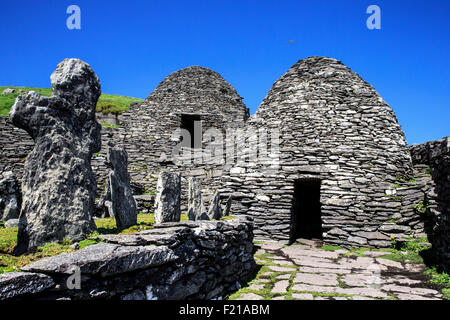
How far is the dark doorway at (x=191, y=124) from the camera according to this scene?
17.5 m

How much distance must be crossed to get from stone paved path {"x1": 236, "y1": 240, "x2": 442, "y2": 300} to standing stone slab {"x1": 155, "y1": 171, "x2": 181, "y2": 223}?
1.65 metres

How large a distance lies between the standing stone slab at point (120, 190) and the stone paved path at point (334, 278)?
81.3 inches

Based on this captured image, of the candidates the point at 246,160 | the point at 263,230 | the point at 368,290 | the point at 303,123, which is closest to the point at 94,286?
the point at 368,290

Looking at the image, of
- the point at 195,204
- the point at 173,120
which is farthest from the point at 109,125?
the point at 195,204

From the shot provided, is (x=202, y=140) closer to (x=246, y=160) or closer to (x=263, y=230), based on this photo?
(x=246, y=160)

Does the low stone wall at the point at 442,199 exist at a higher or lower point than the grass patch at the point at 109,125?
lower

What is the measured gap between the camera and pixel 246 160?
10234 mm

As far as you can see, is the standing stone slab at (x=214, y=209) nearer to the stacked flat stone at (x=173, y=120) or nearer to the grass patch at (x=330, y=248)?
the grass patch at (x=330, y=248)

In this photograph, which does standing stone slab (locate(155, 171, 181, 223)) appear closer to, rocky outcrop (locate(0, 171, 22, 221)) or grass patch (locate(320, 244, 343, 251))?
rocky outcrop (locate(0, 171, 22, 221))

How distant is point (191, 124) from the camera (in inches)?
721

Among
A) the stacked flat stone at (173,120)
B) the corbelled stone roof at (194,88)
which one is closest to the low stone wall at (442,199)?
the stacked flat stone at (173,120)

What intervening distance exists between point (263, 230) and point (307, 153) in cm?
292

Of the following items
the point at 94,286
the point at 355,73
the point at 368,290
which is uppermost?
the point at 355,73

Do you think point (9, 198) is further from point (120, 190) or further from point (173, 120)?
point (173, 120)
